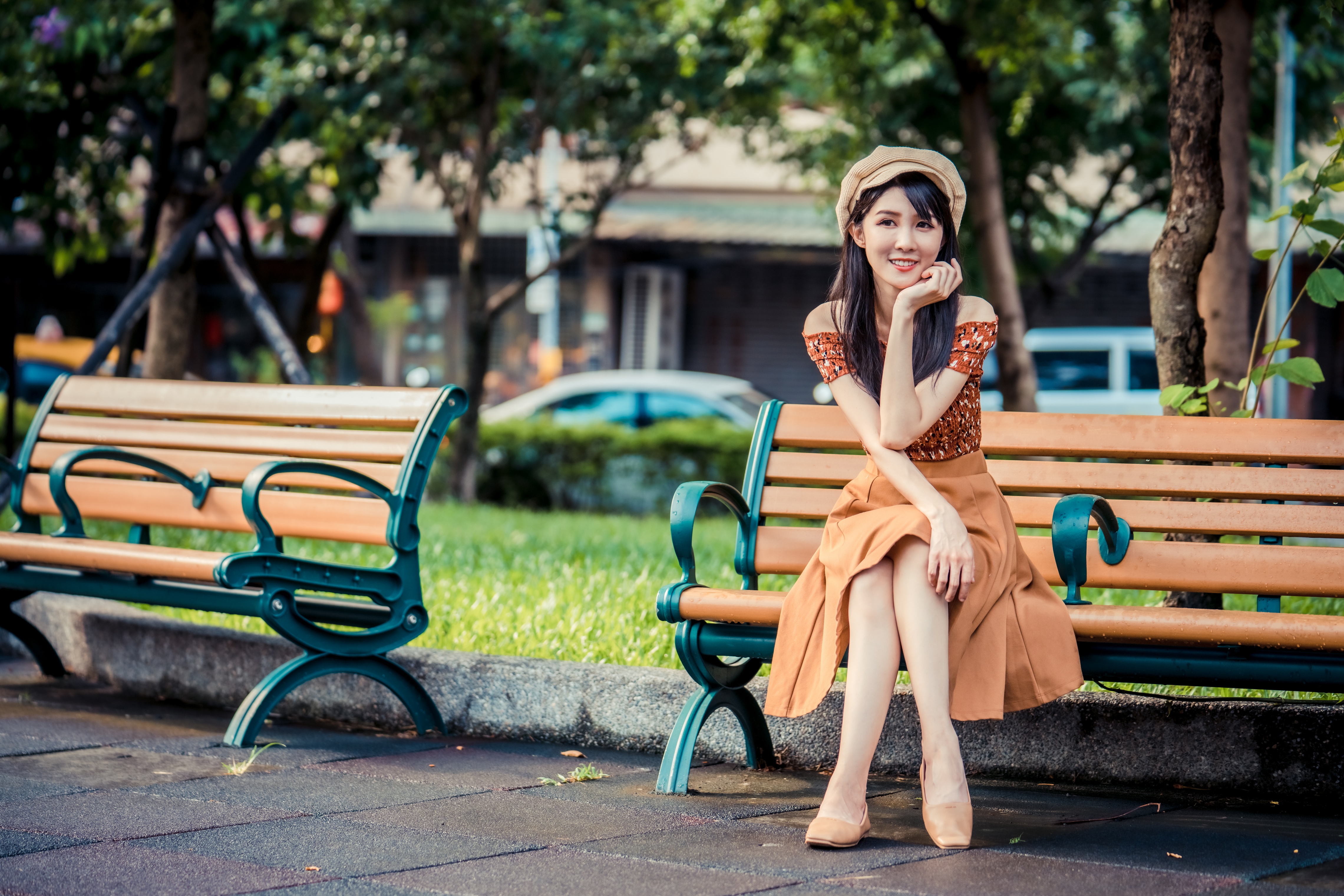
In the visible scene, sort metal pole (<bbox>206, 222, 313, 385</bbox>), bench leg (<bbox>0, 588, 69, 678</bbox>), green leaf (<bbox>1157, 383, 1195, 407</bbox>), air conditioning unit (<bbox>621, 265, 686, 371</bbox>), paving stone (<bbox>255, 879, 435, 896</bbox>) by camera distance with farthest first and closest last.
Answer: air conditioning unit (<bbox>621, 265, 686, 371</bbox>) → metal pole (<bbox>206, 222, 313, 385</bbox>) → bench leg (<bbox>0, 588, 69, 678</bbox>) → green leaf (<bbox>1157, 383, 1195, 407</bbox>) → paving stone (<bbox>255, 879, 435, 896</bbox>)

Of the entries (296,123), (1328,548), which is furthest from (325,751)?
(296,123)

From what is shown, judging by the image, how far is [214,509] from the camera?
4.81 metres

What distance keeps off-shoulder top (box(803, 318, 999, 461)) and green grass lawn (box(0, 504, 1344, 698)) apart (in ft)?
3.50

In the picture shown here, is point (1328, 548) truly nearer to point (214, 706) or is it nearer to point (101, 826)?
point (101, 826)

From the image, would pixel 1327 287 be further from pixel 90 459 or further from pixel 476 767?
pixel 90 459

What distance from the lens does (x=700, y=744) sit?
13.8 feet

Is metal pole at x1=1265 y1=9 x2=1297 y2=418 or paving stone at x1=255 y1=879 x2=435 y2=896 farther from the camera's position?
metal pole at x1=1265 y1=9 x2=1297 y2=418

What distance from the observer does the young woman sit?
10.4 ft

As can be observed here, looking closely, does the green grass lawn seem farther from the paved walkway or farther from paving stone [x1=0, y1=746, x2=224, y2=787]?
paving stone [x1=0, y1=746, x2=224, y2=787]

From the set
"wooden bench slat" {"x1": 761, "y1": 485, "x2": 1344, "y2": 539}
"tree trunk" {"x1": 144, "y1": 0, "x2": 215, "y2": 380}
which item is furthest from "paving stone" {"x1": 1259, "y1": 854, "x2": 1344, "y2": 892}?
"tree trunk" {"x1": 144, "y1": 0, "x2": 215, "y2": 380}

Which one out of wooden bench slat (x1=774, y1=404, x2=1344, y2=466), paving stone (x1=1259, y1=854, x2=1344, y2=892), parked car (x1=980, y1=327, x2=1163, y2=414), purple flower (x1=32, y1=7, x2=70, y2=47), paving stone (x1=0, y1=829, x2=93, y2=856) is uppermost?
purple flower (x1=32, y1=7, x2=70, y2=47)

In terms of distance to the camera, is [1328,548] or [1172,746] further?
[1172,746]

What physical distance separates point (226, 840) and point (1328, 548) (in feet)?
8.55

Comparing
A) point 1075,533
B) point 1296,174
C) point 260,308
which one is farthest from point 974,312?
point 260,308
